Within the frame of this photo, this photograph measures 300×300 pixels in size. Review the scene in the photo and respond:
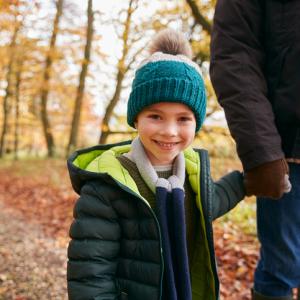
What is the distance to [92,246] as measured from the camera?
5.91 ft

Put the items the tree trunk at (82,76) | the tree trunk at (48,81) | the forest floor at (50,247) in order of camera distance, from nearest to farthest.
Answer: the forest floor at (50,247), the tree trunk at (82,76), the tree trunk at (48,81)

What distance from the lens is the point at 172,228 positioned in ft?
6.22

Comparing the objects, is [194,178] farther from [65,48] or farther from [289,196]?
[65,48]

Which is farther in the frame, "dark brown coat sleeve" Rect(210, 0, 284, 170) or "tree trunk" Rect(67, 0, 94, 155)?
"tree trunk" Rect(67, 0, 94, 155)

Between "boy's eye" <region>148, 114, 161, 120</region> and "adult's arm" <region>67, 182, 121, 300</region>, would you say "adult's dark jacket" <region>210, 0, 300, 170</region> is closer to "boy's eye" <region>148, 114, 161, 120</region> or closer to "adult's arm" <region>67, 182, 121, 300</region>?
"boy's eye" <region>148, 114, 161, 120</region>

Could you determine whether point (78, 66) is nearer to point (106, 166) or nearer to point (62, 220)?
point (62, 220)

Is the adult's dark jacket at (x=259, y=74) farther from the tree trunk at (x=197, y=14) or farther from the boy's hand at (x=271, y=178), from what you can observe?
the tree trunk at (x=197, y=14)

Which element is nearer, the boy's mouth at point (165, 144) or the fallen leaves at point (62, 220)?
the boy's mouth at point (165, 144)

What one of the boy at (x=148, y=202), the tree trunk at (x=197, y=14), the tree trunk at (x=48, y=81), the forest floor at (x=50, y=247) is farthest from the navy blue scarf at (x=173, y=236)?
the tree trunk at (x=48, y=81)

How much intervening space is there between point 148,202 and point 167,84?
61cm

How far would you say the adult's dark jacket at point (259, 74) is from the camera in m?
1.82

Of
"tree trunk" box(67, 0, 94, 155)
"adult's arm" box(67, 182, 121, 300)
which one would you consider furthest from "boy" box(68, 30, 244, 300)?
"tree trunk" box(67, 0, 94, 155)

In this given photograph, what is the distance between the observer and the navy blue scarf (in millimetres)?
1845

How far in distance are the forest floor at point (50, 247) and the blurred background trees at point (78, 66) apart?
158cm
